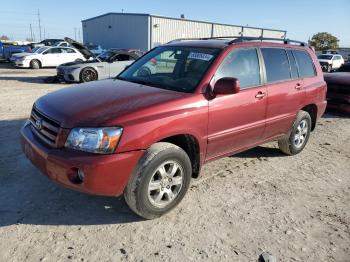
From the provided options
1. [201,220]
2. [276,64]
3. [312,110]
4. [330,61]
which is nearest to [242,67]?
[276,64]

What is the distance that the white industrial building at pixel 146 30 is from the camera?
37.4 meters

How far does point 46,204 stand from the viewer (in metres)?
3.72

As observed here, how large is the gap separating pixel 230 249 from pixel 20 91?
10033 millimetres

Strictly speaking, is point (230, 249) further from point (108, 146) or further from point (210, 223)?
point (108, 146)

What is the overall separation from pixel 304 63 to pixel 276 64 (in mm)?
989

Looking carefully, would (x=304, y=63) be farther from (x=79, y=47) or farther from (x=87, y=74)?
(x=79, y=47)

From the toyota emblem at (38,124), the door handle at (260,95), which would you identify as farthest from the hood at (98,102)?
the door handle at (260,95)

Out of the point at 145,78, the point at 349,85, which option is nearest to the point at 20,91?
the point at 145,78

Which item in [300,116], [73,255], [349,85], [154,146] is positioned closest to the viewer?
[73,255]

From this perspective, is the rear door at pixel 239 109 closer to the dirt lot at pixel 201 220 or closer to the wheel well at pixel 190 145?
the wheel well at pixel 190 145

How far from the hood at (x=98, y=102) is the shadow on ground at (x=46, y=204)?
1015mm

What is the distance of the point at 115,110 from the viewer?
→ 3.27 metres

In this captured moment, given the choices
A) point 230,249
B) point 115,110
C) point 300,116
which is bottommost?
point 230,249

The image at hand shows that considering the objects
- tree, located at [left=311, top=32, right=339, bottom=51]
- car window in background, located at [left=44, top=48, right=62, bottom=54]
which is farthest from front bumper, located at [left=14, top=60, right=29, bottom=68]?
tree, located at [left=311, top=32, right=339, bottom=51]
